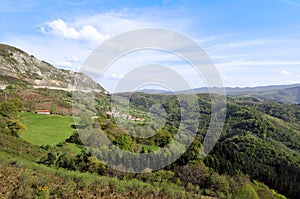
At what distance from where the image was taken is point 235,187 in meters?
18.7

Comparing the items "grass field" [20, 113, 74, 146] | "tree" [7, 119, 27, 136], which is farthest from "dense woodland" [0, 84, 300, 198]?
"grass field" [20, 113, 74, 146]

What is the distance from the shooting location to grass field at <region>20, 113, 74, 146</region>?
2186 cm

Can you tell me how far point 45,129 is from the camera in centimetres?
2495

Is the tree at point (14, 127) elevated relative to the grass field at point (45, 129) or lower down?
elevated

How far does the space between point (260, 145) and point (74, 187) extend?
80676 millimetres

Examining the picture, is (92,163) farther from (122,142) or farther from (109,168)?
(122,142)

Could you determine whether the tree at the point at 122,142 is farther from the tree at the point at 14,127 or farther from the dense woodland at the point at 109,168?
the tree at the point at 14,127

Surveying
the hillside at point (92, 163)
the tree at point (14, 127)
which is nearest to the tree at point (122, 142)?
the hillside at point (92, 163)

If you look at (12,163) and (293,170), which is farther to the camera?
(293,170)

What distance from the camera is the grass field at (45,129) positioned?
861 inches

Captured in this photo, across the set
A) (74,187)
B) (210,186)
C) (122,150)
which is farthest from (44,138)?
(210,186)

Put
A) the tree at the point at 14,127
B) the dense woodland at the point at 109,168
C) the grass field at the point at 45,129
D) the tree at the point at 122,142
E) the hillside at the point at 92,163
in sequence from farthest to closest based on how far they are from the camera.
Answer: the grass field at the point at 45,129 < the tree at the point at 14,127 < the tree at the point at 122,142 < the dense woodland at the point at 109,168 < the hillside at the point at 92,163

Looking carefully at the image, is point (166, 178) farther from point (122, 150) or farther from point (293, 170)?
point (293, 170)

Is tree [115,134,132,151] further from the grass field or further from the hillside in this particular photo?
the grass field
